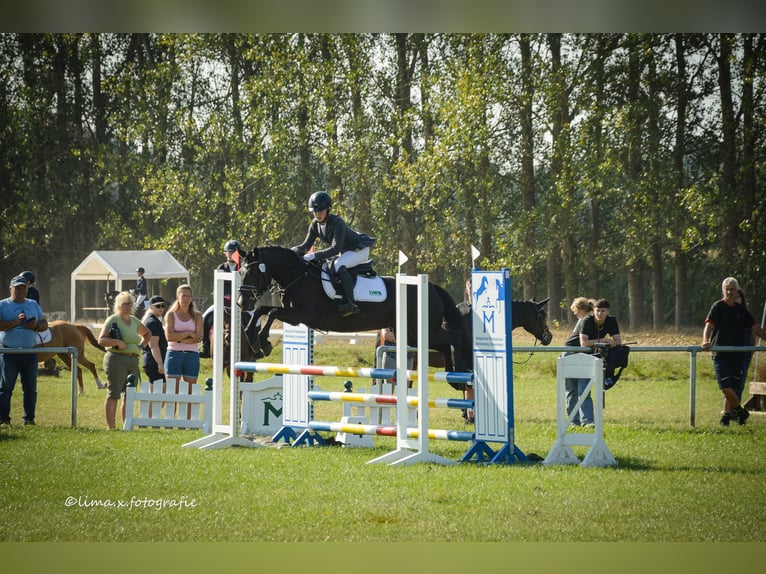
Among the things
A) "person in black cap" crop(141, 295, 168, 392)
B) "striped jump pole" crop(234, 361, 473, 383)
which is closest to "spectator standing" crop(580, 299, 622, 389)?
"striped jump pole" crop(234, 361, 473, 383)

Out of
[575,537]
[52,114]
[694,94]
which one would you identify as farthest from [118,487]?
[694,94]

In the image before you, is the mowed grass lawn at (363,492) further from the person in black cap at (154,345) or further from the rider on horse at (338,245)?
the rider on horse at (338,245)

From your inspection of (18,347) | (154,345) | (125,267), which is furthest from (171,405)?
(125,267)

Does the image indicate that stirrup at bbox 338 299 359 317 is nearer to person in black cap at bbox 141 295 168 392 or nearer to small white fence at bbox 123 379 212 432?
small white fence at bbox 123 379 212 432

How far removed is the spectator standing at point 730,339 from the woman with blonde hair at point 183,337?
422cm

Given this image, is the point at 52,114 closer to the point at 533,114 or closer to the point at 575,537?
the point at 533,114

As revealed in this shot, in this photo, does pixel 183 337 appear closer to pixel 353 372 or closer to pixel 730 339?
pixel 353 372

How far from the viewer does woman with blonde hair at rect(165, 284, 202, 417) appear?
801cm

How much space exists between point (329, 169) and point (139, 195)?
269 cm

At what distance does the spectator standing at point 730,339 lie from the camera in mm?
8188

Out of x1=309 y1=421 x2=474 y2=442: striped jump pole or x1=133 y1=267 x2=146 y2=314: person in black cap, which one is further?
x1=133 y1=267 x2=146 y2=314: person in black cap

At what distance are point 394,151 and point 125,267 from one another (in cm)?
401

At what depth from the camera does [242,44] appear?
12766 millimetres

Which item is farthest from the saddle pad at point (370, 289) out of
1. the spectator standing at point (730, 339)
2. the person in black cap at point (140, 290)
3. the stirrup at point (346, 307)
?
the person in black cap at point (140, 290)
